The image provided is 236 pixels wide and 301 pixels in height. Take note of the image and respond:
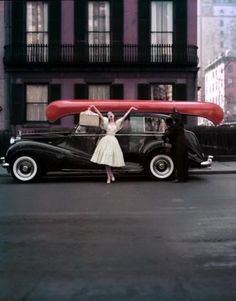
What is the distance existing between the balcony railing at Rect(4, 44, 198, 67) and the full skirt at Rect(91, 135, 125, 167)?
39.0 ft

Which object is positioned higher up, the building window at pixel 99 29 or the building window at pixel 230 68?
the building window at pixel 230 68

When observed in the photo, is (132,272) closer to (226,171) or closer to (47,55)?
(226,171)

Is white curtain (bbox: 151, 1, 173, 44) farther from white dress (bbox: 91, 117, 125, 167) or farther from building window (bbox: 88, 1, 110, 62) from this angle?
white dress (bbox: 91, 117, 125, 167)

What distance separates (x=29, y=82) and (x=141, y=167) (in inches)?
486

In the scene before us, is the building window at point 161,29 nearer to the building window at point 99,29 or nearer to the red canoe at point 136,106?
the building window at point 99,29

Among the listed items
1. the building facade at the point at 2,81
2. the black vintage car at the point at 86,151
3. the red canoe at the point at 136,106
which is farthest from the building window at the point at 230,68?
the black vintage car at the point at 86,151

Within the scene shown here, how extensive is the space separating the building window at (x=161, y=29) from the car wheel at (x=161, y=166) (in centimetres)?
1207

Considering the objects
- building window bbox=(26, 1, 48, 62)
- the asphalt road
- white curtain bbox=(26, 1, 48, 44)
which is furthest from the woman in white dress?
white curtain bbox=(26, 1, 48, 44)

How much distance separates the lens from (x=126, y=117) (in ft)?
50.2

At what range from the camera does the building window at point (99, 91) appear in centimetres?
2645

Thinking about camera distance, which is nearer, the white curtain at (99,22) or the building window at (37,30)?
the building window at (37,30)

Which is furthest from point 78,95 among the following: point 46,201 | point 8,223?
point 8,223

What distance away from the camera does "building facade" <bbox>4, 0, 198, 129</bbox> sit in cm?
2611

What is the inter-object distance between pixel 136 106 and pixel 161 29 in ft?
35.9
